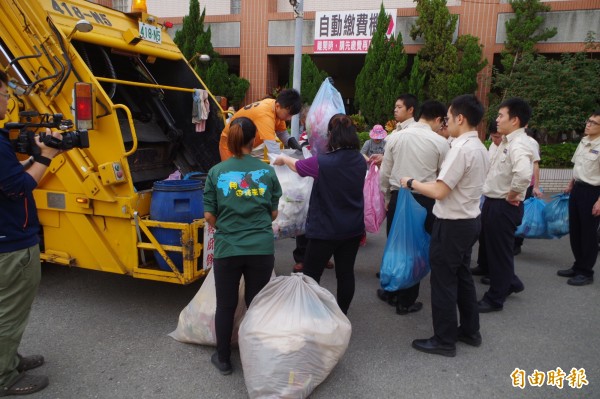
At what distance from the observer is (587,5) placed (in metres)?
9.78

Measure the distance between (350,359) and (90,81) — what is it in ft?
8.79

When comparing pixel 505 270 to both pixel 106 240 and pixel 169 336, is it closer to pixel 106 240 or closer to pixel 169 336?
pixel 169 336

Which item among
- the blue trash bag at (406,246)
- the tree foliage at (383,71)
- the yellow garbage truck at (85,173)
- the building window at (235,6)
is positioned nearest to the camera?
the yellow garbage truck at (85,173)

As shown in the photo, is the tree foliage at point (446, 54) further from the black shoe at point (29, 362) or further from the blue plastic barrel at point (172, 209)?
the black shoe at point (29, 362)

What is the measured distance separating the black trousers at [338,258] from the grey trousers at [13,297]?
165 centimetres

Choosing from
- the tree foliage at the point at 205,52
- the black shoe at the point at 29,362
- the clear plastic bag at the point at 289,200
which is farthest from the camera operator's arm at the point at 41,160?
the tree foliage at the point at 205,52

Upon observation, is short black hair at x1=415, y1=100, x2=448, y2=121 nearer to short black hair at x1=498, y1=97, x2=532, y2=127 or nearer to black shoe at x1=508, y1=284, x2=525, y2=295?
short black hair at x1=498, y1=97, x2=532, y2=127

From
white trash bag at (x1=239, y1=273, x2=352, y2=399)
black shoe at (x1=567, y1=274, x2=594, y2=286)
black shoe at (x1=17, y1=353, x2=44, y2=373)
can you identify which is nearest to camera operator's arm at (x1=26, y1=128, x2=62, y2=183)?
black shoe at (x1=17, y1=353, x2=44, y2=373)

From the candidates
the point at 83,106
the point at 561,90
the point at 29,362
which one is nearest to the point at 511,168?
the point at 83,106

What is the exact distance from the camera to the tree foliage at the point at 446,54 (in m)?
10.1

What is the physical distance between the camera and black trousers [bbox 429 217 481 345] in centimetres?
295

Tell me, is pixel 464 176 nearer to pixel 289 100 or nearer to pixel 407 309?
pixel 407 309

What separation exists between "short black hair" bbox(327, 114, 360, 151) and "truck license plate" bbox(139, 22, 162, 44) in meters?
2.30

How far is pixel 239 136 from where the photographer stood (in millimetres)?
2559
